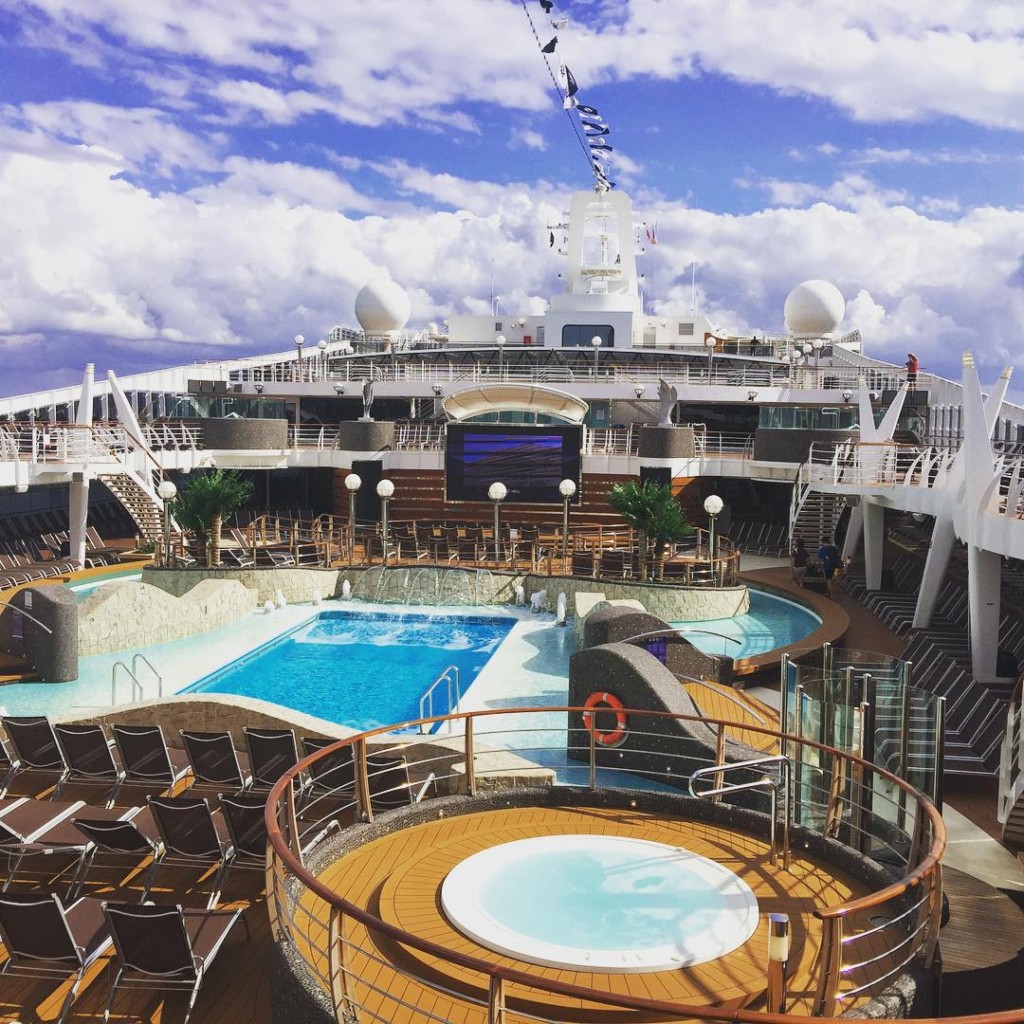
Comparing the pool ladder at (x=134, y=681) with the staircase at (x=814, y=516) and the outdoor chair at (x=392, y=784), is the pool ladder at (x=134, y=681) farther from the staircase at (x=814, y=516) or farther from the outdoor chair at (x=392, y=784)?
the staircase at (x=814, y=516)

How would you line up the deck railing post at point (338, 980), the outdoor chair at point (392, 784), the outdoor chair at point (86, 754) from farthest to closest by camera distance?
the outdoor chair at point (86, 754), the outdoor chair at point (392, 784), the deck railing post at point (338, 980)

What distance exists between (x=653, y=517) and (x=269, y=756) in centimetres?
1043

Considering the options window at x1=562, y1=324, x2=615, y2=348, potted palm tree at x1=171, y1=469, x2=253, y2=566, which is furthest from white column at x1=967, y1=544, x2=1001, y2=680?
window at x1=562, y1=324, x2=615, y2=348

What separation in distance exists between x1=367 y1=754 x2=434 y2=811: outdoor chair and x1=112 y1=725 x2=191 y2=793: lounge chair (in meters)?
1.52

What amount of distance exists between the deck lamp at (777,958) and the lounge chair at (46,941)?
3007mm

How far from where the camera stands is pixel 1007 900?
5543mm

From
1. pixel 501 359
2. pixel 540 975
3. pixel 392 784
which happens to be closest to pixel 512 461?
pixel 501 359

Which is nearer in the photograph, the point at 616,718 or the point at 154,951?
the point at 154,951

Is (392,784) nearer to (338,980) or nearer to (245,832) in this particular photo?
(245,832)

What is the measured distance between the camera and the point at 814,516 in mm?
21359

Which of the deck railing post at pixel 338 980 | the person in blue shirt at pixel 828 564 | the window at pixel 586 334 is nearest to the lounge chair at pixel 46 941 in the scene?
the deck railing post at pixel 338 980

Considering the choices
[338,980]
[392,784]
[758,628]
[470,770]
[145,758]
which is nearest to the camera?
[338,980]

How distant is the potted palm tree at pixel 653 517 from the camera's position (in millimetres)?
16406

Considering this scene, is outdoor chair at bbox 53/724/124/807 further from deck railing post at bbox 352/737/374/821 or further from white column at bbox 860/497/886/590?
white column at bbox 860/497/886/590
